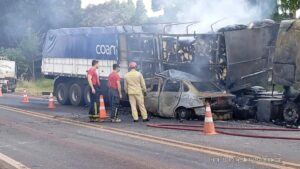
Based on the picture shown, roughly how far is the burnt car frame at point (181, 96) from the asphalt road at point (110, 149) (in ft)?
6.80

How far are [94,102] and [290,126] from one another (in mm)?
5320

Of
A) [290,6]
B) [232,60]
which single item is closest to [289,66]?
[232,60]

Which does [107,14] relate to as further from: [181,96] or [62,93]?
[181,96]

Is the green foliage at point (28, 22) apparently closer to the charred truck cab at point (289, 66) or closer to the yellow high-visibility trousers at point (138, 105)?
the yellow high-visibility trousers at point (138, 105)

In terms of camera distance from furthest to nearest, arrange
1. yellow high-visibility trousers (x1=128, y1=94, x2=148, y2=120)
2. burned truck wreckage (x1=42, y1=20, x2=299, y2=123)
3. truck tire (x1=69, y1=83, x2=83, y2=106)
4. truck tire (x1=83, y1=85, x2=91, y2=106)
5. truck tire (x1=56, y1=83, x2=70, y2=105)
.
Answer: truck tire (x1=56, y1=83, x2=70, y2=105) → truck tire (x1=69, y1=83, x2=83, y2=106) → truck tire (x1=83, y1=85, x2=91, y2=106) → burned truck wreckage (x1=42, y1=20, x2=299, y2=123) → yellow high-visibility trousers (x1=128, y1=94, x2=148, y2=120)

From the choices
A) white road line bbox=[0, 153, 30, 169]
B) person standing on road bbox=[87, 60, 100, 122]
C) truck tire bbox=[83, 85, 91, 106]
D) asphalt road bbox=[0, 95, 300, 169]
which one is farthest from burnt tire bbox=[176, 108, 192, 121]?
truck tire bbox=[83, 85, 91, 106]

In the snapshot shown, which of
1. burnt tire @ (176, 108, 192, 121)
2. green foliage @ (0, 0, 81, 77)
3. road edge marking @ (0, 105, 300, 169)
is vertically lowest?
road edge marking @ (0, 105, 300, 169)

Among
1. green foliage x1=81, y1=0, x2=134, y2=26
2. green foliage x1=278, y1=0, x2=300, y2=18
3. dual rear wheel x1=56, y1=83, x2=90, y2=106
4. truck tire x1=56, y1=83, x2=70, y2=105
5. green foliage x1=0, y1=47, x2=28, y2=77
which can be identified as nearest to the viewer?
green foliage x1=278, y1=0, x2=300, y2=18

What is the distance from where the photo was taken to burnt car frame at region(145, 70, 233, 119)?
14.4 meters

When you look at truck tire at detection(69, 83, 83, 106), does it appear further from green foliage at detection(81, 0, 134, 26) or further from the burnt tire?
green foliage at detection(81, 0, 134, 26)

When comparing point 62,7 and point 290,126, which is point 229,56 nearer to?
point 290,126

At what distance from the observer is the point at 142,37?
18.2 meters

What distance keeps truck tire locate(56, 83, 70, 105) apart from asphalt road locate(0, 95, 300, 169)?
9470mm

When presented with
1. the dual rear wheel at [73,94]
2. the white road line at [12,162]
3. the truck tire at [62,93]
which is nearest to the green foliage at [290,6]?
the dual rear wheel at [73,94]
